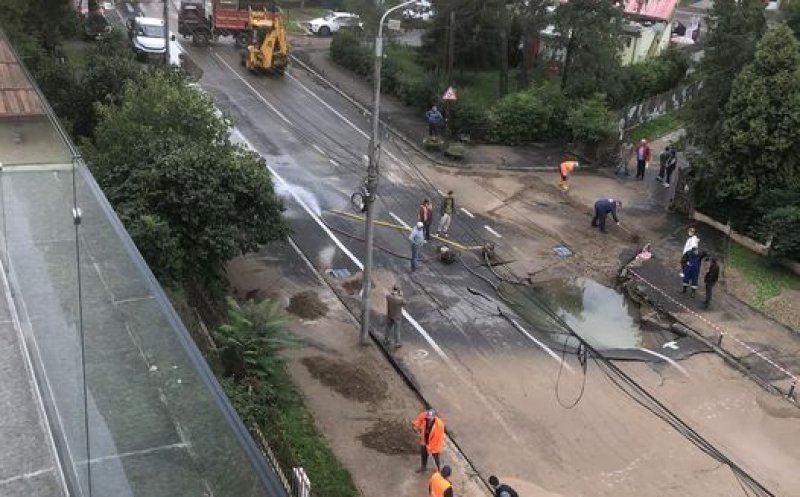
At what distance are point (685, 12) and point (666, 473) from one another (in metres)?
59.2

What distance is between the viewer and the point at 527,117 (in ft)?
110

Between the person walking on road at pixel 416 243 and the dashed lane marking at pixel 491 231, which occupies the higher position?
the person walking on road at pixel 416 243

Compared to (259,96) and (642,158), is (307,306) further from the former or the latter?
(259,96)

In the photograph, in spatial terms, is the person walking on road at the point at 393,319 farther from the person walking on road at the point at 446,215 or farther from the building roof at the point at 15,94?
the building roof at the point at 15,94

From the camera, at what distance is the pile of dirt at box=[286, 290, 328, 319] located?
19641 mm

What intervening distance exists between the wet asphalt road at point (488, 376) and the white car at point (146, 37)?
460 inches

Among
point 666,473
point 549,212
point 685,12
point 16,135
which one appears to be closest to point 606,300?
point 549,212

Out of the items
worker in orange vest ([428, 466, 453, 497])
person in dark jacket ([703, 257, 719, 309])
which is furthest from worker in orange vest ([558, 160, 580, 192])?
worker in orange vest ([428, 466, 453, 497])

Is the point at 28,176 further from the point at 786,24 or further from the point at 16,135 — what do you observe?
the point at 786,24

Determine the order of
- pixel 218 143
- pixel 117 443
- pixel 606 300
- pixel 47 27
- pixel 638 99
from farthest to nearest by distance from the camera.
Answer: pixel 638 99, pixel 47 27, pixel 606 300, pixel 218 143, pixel 117 443

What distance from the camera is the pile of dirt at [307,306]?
64.4ft

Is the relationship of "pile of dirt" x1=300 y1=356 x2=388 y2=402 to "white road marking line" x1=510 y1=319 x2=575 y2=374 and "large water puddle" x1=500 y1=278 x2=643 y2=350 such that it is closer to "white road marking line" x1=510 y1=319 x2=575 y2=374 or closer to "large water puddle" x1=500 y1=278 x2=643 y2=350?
"white road marking line" x1=510 y1=319 x2=575 y2=374

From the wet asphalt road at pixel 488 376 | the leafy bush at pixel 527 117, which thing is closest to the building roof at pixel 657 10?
the leafy bush at pixel 527 117

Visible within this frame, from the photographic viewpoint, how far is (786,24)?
26.8 meters
